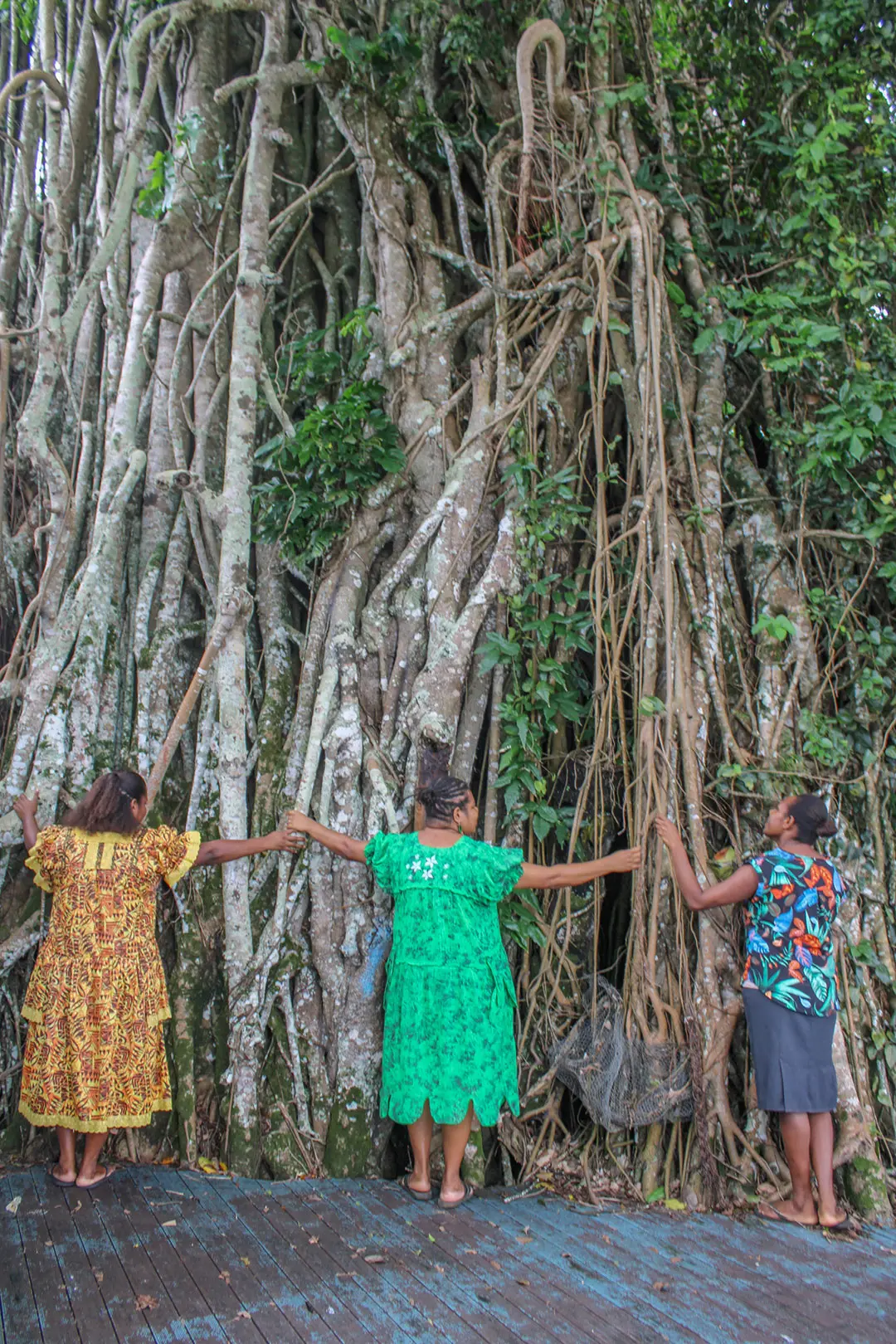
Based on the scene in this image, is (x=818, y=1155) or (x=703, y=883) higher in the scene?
(x=703, y=883)

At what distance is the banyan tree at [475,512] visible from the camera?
340 cm

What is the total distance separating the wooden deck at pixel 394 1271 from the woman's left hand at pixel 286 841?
101cm

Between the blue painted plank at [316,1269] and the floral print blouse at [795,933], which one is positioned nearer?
the blue painted plank at [316,1269]

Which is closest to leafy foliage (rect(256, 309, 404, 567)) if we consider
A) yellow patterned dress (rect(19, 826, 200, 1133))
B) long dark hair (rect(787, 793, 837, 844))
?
yellow patterned dress (rect(19, 826, 200, 1133))

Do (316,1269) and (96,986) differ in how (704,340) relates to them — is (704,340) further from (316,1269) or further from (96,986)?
(316,1269)

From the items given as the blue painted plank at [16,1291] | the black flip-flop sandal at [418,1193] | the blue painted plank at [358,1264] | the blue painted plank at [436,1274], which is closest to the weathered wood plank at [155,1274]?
the blue painted plank at [16,1291]

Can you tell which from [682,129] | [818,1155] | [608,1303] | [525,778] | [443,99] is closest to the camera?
[608,1303]

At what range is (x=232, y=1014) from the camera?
10.9 feet

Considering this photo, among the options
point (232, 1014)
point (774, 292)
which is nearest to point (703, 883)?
point (232, 1014)

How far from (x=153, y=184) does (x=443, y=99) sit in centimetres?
141

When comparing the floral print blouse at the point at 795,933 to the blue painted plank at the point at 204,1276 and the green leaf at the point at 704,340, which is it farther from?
the green leaf at the point at 704,340

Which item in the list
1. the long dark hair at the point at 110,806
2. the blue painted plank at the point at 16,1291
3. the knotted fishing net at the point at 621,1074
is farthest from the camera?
the knotted fishing net at the point at 621,1074

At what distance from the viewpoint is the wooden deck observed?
6.98ft

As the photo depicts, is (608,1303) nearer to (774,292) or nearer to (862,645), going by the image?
(862,645)
